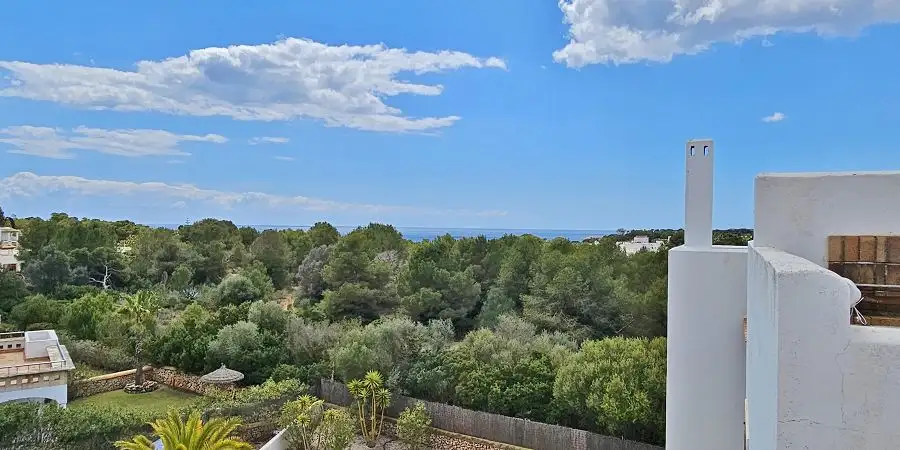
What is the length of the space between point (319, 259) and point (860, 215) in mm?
24552

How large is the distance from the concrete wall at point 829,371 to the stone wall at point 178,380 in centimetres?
1686

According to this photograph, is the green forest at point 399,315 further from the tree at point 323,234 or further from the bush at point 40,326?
the tree at point 323,234

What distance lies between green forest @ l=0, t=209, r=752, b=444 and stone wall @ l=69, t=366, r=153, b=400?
0.63m

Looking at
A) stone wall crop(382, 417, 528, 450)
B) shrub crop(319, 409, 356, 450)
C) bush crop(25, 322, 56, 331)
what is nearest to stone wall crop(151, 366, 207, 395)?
bush crop(25, 322, 56, 331)

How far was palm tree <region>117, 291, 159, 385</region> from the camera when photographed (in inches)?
703

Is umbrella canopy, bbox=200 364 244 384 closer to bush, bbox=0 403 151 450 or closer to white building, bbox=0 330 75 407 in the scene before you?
white building, bbox=0 330 75 407

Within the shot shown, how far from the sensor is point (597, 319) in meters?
18.4

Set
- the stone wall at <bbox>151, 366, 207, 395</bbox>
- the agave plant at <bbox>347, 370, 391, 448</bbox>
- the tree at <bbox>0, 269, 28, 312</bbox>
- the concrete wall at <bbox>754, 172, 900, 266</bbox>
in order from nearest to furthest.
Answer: the concrete wall at <bbox>754, 172, 900, 266</bbox> → the agave plant at <bbox>347, 370, 391, 448</bbox> → the stone wall at <bbox>151, 366, 207, 395</bbox> → the tree at <bbox>0, 269, 28, 312</bbox>

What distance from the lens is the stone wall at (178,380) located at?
16375 mm

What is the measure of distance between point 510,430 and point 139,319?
1355 centimetres

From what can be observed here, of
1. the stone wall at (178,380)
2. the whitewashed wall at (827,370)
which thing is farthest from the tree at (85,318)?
the whitewashed wall at (827,370)

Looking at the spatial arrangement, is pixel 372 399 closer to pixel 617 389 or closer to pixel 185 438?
pixel 185 438

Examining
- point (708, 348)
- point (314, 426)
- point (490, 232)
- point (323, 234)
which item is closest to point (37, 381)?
point (314, 426)

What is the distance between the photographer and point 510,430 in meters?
13.0
